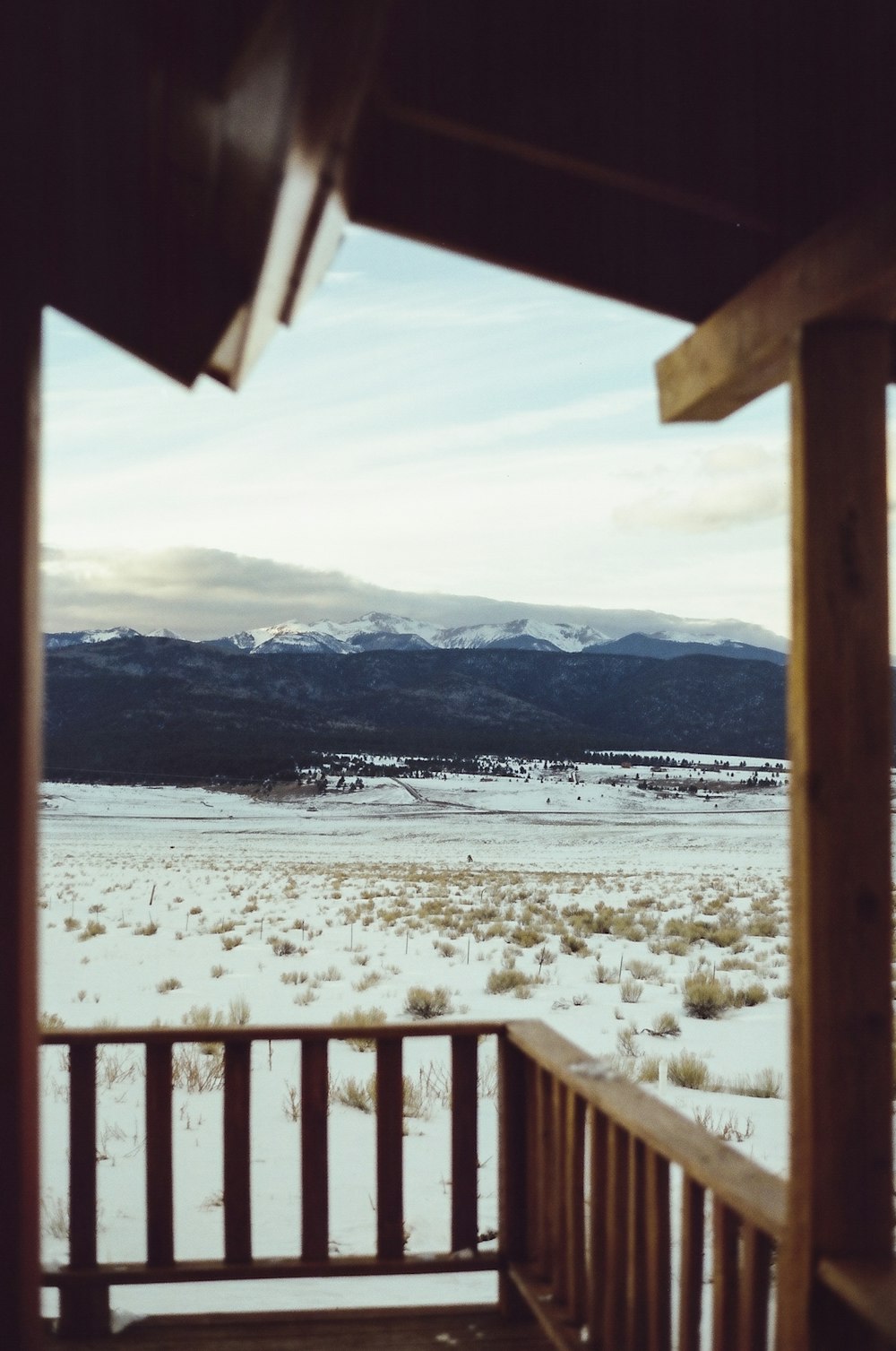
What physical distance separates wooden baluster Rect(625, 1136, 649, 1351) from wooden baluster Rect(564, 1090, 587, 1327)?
34cm

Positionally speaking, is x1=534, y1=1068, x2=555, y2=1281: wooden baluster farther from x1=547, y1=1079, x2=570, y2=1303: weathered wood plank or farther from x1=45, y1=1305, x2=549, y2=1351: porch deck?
x1=45, y1=1305, x2=549, y2=1351: porch deck

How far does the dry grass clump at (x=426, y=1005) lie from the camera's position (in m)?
9.36

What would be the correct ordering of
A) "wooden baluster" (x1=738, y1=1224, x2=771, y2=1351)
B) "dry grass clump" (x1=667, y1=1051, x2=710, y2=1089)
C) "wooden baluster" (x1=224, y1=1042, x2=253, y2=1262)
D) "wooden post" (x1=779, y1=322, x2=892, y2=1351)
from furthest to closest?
"dry grass clump" (x1=667, y1=1051, x2=710, y2=1089), "wooden baluster" (x1=224, y1=1042, x2=253, y2=1262), "wooden baluster" (x1=738, y1=1224, x2=771, y2=1351), "wooden post" (x1=779, y1=322, x2=892, y2=1351)

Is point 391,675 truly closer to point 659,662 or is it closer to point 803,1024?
point 659,662

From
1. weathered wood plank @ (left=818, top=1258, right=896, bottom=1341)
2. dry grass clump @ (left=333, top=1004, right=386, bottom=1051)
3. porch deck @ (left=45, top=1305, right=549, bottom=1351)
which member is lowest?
dry grass clump @ (left=333, top=1004, right=386, bottom=1051)

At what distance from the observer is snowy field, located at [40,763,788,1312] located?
205 inches

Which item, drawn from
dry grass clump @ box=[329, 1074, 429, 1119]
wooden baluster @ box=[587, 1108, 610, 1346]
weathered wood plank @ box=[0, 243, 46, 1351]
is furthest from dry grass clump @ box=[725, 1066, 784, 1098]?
weathered wood plank @ box=[0, 243, 46, 1351]

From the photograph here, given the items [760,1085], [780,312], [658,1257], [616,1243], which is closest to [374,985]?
[760,1085]

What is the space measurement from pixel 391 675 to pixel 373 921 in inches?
4825

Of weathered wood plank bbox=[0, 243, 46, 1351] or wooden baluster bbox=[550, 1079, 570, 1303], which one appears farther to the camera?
wooden baluster bbox=[550, 1079, 570, 1303]

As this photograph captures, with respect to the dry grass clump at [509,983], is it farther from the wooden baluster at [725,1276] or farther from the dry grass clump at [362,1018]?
the wooden baluster at [725,1276]

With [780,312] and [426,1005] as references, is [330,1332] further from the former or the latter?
[426,1005]

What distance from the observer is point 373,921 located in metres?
16.0

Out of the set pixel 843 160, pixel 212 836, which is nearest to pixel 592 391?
pixel 843 160
